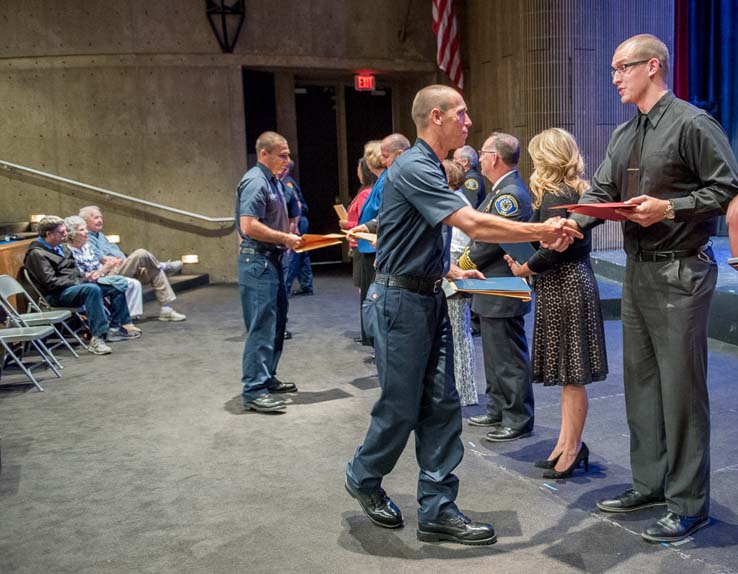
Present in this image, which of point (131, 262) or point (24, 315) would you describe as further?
point (131, 262)

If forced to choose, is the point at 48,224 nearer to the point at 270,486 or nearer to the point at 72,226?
the point at 72,226

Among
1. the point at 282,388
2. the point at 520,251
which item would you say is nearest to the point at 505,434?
the point at 520,251

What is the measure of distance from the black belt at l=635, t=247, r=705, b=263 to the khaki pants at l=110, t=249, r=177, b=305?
610 cm

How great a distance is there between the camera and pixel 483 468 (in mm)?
4070

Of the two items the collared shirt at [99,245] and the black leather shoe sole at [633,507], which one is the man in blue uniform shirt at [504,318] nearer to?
the black leather shoe sole at [633,507]

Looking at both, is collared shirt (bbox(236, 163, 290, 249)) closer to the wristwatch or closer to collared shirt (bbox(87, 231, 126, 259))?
the wristwatch

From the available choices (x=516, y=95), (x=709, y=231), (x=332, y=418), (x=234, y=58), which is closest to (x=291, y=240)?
(x=332, y=418)

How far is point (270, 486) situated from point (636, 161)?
2219mm

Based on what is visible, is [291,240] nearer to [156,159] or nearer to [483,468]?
[483,468]

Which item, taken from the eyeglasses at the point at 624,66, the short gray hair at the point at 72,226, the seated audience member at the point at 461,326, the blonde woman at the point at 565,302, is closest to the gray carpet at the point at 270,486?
the seated audience member at the point at 461,326

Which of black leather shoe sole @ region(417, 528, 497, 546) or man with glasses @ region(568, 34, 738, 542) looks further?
black leather shoe sole @ region(417, 528, 497, 546)

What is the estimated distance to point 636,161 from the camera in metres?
3.23

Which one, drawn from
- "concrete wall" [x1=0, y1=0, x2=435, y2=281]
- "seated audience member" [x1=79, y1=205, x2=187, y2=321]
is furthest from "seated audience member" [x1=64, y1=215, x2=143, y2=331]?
"concrete wall" [x1=0, y1=0, x2=435, y2=281]

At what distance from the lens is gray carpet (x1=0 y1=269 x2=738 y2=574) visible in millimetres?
3127
